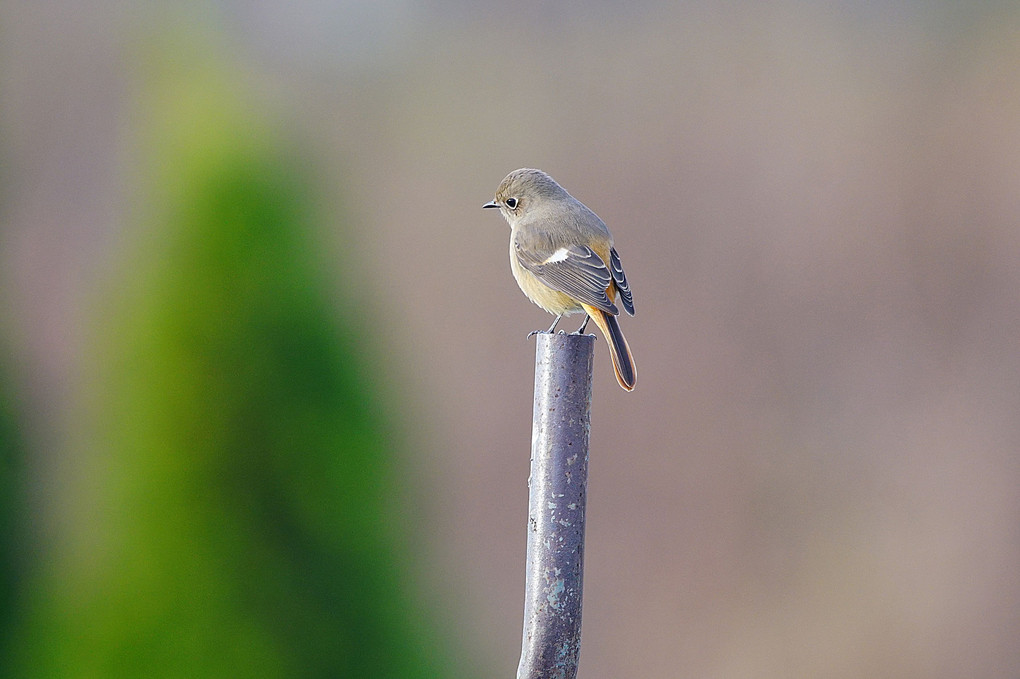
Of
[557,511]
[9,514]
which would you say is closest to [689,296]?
[9,514]

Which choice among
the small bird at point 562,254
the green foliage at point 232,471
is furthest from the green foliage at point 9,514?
the small bird at point 562,254

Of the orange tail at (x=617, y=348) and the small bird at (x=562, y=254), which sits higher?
the small bird at (x=562, y=254)

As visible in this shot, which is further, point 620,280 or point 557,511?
point 620,280

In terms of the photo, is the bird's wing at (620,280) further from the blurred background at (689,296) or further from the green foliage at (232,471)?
the blurred background at (689,296)

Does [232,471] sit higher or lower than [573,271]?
lower

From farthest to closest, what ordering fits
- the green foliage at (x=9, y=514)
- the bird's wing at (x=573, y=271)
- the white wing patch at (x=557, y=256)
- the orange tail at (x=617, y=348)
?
the green foliage at (x=9, y=514)
the white wing patch at (x=557, y=256)
the bird's wing at (x=573, y=271)
the orange tail at (x=617, y=348)

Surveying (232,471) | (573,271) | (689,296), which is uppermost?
(689,296)

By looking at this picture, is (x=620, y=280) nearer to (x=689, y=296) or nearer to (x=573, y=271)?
(x=573, y=271)

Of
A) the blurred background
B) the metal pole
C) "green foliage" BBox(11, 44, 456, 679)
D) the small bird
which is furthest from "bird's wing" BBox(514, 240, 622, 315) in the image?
the blurred background
